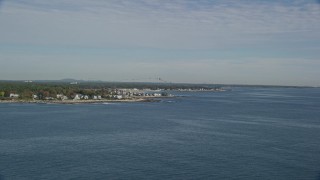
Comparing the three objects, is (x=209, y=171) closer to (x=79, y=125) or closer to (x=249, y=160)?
(x=249, y=160)

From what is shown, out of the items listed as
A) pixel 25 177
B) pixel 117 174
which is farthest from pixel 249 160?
pixel 25 177

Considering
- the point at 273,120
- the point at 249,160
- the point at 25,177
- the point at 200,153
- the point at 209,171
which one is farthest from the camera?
the point at 273,120

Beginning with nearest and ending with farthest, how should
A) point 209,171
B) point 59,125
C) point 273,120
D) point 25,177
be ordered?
1. point 25,177
2. point 209,171
3. point 59,125
4. point 273,120

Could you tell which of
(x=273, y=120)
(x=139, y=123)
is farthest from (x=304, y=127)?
(x=139, y=123)

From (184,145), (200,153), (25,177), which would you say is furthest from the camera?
(184,145)

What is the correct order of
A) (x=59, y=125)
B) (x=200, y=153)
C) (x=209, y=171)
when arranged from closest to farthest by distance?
(x=209, y=171) < (x=200, y=153) < (x=59, y=125)

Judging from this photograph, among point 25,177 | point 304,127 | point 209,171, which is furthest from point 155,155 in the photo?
point 304,127

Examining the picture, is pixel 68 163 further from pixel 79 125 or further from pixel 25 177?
pixel 79 125

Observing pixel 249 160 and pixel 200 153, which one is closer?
pixel 249 160

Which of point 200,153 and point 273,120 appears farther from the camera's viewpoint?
point 273,120
